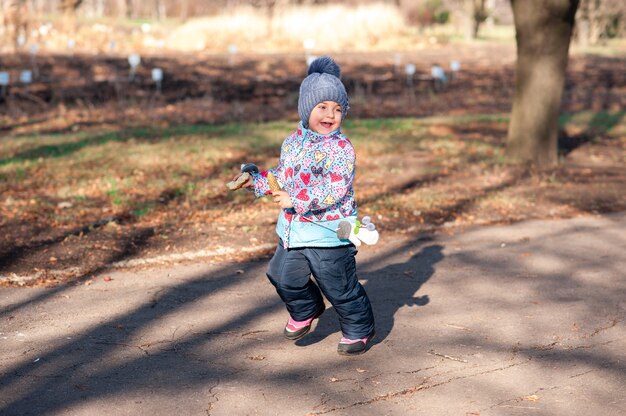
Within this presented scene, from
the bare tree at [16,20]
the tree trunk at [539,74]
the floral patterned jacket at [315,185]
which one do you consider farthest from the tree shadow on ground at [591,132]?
the bare tree at [16,20]

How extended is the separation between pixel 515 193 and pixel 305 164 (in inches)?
196

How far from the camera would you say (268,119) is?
47.0 feet

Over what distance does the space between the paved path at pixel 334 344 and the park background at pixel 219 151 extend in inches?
32.8

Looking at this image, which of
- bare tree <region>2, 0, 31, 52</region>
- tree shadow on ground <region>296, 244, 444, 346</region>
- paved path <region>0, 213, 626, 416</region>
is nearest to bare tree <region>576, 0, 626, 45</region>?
bare tree <region>2, 0, 31, 52</region>

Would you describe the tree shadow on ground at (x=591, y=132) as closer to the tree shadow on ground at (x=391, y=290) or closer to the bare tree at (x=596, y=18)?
the tree shadow on ground at (x=391, y=290)

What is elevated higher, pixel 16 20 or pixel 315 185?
pixel 16 20

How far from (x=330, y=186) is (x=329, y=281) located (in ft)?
1.71

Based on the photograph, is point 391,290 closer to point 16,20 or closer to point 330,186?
point 330,186

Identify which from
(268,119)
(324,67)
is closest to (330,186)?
(324,67)

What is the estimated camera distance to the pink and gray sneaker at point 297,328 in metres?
4.96

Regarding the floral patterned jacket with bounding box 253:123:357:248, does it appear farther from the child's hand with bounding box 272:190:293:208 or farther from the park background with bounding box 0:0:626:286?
the park background with bounding box 0:0:626:286

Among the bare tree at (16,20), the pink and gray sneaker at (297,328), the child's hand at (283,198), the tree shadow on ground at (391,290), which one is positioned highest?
→ the bare tree at (16,20)

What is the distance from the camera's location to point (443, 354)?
189 inches

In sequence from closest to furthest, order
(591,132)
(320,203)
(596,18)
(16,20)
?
(320,203), (591,132), (16,20), (596,18)
